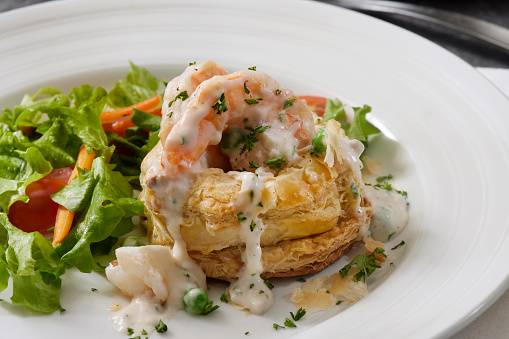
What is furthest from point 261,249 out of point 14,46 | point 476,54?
point 476,54

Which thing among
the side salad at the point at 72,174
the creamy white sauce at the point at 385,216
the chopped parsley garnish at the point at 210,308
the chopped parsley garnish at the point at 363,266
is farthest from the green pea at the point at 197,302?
the creamy white sauce at the point at 385,216

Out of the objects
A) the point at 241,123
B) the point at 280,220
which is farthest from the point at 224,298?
the point at 241,123

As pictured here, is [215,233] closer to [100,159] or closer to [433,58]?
[100,159]

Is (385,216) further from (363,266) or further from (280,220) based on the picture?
(280,220)

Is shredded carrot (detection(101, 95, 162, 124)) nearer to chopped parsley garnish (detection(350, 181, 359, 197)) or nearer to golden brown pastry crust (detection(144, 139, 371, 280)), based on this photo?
golden brown pastry crust (detection(144, 139, 371, 280))

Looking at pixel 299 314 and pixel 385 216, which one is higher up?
pixel 385 216

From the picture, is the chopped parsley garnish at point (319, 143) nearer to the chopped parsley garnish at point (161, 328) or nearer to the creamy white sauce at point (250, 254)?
the creamy white sauce at point (250, 254)

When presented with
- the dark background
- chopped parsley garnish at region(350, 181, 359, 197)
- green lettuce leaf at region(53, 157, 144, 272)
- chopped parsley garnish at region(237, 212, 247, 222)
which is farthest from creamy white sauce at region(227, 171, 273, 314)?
the dark background
